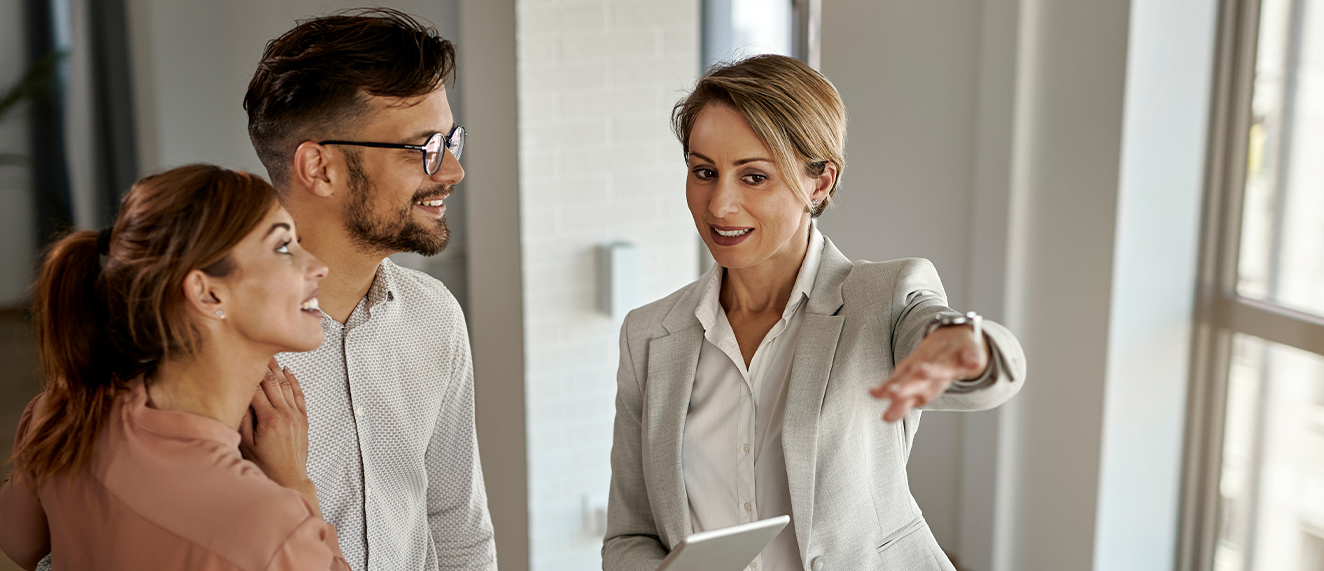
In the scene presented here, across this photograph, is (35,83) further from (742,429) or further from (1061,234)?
(1061,234)

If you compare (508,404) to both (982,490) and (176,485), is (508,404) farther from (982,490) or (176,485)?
(176,485)

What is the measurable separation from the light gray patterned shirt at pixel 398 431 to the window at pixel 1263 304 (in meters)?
1.80

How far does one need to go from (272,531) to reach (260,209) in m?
0.42

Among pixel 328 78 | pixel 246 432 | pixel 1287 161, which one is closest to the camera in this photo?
pixel 246 432

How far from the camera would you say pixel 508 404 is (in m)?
3.31

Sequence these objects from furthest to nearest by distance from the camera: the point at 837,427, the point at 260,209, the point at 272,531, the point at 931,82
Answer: the point at 931,82 < the point at 837,427 < the point at 260,209 < the point at 272,531

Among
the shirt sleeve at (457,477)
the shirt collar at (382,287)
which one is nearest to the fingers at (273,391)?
the shirt collar at (382,287)

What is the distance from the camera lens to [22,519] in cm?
142

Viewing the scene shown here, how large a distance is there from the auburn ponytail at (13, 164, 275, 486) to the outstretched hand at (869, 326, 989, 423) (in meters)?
0.84

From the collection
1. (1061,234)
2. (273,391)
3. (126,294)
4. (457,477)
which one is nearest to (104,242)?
(126,294)

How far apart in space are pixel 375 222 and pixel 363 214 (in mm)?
24

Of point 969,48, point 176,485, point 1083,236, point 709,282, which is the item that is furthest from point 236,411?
point 969,48

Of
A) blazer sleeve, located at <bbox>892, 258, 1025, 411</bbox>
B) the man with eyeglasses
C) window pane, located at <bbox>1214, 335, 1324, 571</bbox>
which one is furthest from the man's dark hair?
window pane, located at <bbox>1214, 335, 1324, 571</bbox>

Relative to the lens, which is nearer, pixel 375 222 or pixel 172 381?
pixel 172 381
